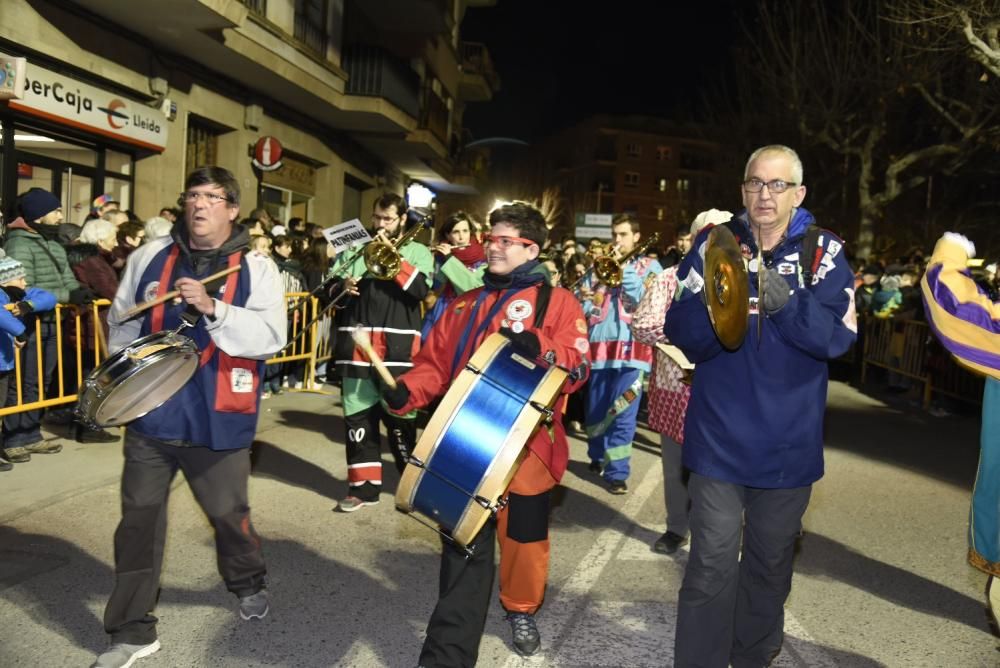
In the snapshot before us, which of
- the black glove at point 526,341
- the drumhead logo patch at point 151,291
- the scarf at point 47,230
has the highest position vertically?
the scarf at point 47,230

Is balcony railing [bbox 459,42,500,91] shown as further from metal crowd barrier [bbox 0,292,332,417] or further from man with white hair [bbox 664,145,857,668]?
man with white hair [bbox 664,145,857,668]

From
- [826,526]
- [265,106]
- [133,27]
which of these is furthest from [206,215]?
[265,106]

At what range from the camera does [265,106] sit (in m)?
17.9

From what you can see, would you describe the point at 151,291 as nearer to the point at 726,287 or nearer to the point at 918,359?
the point at 726,287

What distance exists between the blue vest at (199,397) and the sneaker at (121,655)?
83 cm

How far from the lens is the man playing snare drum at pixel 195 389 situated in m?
3.71

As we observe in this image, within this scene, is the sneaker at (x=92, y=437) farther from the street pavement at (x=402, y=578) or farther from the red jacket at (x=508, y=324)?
the red jacket at (x=508, y=324)

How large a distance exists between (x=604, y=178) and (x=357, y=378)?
3867 inches

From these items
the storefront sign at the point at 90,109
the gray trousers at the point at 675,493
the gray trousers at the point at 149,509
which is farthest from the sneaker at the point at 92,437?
the storefront sign at the point at 90,109

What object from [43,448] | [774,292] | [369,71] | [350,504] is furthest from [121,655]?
[369,71]

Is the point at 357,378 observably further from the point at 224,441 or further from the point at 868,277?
the point at 868,277

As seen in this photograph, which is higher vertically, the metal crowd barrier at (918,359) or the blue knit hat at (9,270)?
the blue knit hat at (9,270)

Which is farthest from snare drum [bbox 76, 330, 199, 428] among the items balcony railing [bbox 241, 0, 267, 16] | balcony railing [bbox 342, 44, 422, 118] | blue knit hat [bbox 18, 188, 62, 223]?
balcony railing [bbox 342, 44, 422, 118]

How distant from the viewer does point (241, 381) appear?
3887 millimetres
